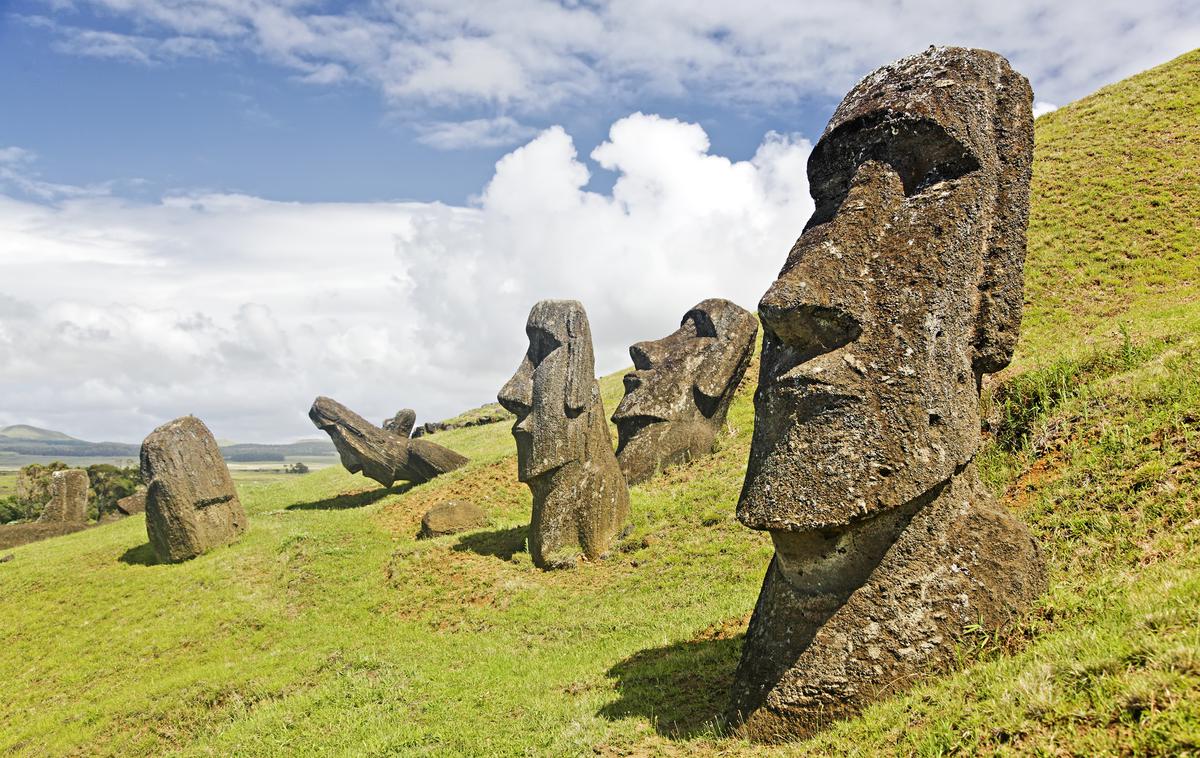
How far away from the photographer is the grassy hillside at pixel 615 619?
5047 mm

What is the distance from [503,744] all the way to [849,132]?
6301mm

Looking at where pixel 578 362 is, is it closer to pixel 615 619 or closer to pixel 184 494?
pixel 615 619

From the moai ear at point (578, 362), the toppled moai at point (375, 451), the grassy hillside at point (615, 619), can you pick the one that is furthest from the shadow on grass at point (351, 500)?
the moai ear at point (578, 362)

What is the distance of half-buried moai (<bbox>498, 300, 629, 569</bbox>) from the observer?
1505 centimetres

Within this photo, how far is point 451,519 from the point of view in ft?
59.2

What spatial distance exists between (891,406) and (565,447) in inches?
391

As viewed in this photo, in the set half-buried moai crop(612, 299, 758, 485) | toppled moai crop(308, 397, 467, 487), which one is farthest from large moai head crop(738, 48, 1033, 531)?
toppled moai crop(308, 397, 467, 487)

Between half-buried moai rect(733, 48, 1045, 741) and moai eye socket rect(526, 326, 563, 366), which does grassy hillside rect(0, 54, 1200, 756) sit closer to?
half-buried moai rect(733, 48, 1045, 741)

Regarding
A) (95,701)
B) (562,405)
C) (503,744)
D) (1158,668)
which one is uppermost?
(562,405)

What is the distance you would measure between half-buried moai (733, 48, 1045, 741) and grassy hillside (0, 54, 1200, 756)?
0.42m

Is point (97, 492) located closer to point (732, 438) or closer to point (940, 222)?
point (732, 438)

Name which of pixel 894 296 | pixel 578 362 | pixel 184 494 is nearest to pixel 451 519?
pixel 578 362

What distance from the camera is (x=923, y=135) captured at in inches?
253

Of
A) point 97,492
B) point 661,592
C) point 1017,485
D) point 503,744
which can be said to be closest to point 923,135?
point 1017,485
